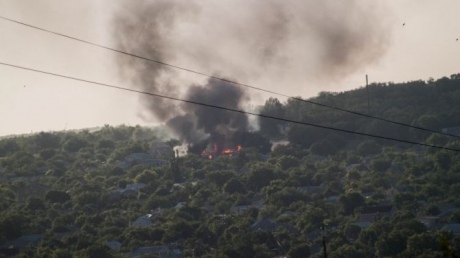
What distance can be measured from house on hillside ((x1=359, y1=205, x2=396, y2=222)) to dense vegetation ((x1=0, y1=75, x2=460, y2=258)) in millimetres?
195

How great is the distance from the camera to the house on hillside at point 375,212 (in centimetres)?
8681

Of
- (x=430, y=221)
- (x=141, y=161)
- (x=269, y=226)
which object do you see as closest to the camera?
(x=430, y=221)

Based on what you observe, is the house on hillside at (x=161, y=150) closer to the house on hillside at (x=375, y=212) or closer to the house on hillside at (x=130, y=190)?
the house on hillside at (x=130, y=190)

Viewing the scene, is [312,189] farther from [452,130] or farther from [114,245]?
[452,130]

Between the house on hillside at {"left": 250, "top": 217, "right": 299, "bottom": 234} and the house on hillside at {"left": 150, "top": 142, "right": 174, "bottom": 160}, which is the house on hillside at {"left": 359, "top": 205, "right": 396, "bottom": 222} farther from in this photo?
the house on hillside at {"left": 150, "top": 142, "right": 174, "bottom": 160}

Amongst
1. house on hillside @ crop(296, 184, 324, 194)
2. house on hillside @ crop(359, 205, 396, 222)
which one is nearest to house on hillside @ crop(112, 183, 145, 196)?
house on hillside @ crop(296, 184, 324, 194)

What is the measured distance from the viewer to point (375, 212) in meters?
89.6

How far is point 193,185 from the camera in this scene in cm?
11838

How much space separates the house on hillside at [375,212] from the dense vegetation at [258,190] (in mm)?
195

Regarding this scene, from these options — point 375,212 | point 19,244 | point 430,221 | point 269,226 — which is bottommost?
point 19,244

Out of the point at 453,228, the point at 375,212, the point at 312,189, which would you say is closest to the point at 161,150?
the point at 312,189

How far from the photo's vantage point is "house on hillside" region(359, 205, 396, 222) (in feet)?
285

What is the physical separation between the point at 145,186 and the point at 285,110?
69822mm

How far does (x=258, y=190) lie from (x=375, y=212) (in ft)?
90.2
